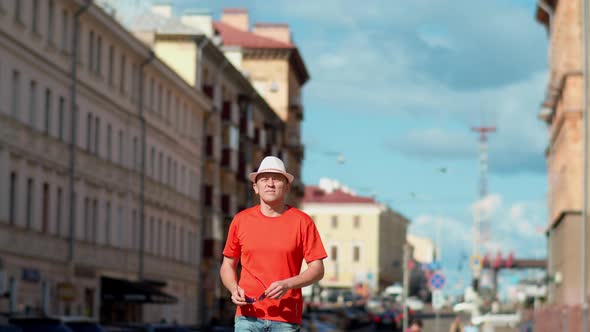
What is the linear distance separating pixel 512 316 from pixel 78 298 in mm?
59513

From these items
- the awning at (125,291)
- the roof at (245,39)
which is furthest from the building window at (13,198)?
the roof at (245,39)

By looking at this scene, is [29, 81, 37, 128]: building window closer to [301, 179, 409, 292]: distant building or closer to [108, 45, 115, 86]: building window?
[108, 45, 115, 86]: building window

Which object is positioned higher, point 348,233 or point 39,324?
point 348,233

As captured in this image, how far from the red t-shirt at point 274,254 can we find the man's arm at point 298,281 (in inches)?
2.4

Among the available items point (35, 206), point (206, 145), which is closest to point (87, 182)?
point (35, 206)

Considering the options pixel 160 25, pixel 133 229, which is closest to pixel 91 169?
pixel 133 229

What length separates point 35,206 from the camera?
46219 mm

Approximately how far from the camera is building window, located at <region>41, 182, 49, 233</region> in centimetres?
4734

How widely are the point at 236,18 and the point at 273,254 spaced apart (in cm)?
11026

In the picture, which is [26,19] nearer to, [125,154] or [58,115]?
[58,115]

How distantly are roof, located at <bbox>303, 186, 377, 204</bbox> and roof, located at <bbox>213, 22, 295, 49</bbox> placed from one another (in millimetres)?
68892

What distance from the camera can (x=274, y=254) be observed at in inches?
360

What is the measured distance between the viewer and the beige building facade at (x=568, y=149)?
7006cm

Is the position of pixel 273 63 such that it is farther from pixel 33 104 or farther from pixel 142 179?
pixel 33 104
